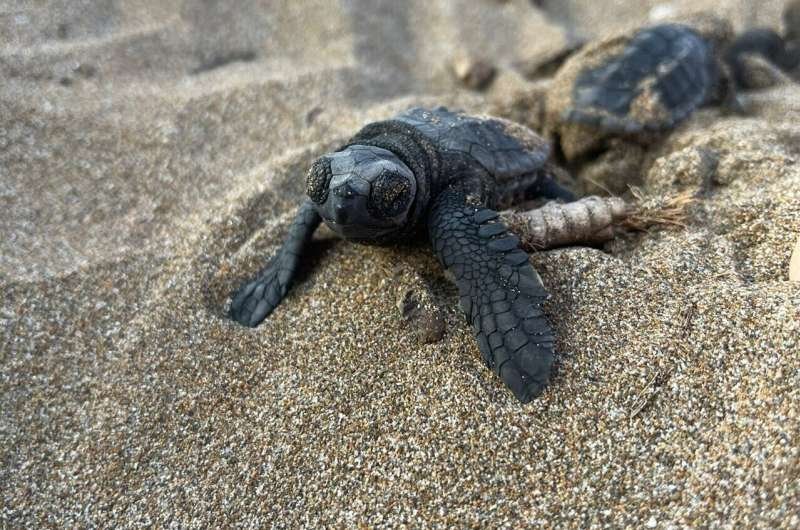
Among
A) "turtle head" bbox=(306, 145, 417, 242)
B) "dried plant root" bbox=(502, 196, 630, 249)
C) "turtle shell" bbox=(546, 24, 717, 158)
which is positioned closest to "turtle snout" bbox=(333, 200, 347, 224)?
"turtle head" bbox=(306, 145, 417, 242)

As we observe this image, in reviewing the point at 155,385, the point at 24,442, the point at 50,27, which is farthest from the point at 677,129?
the point at 50,27

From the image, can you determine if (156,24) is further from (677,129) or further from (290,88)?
(677,129)

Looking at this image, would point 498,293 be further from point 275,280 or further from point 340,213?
point 275,280

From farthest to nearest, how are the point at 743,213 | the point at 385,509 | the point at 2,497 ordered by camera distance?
1. the point at 743,213
2. the point at 2,497
3. the point at 385,509

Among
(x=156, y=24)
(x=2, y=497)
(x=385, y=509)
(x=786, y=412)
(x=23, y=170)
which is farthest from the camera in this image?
(x=156, y=24)

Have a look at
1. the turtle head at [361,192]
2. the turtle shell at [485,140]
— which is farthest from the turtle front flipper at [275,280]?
the turtle shell at [485,140]

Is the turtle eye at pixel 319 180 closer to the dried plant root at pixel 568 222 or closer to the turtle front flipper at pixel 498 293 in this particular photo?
the turtle front flipper at pixel 498 293

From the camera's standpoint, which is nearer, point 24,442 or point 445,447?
point 445,447

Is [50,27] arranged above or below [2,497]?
above

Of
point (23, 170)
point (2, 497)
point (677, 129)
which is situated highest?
point (677, 129)
